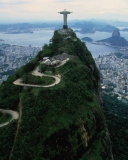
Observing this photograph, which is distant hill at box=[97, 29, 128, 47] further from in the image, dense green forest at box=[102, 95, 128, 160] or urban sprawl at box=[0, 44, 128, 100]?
dense green forest at box=[102, 95, 128, 160]

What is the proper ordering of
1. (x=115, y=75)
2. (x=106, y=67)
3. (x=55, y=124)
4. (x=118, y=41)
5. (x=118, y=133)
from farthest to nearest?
(x=118, y=41) → (x=106, y=67) → (x=115, y=75) → (x=118, y=133) → (x=55, y=124)

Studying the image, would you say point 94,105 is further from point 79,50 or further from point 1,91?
point 79,50

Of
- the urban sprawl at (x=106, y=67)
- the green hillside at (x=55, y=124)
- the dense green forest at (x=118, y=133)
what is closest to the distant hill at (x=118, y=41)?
the urban sprawl at (x=106, y=67)

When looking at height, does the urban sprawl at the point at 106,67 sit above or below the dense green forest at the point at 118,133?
below

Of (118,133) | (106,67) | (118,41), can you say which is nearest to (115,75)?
(106,67)

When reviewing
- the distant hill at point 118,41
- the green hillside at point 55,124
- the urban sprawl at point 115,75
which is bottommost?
the urban sprawl at point 115,75

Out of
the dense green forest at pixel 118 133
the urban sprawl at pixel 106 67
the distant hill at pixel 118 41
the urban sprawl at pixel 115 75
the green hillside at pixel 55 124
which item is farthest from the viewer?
the distant hill at pixel 118 41

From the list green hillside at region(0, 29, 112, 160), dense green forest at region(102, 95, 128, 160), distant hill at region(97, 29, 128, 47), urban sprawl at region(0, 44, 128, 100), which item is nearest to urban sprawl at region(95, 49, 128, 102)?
urban sprawl at region(0, 44, 128, 100)

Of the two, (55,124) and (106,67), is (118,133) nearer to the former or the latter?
(55,124)

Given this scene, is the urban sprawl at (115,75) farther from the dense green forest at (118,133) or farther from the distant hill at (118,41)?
the distant hill at (118,41)
